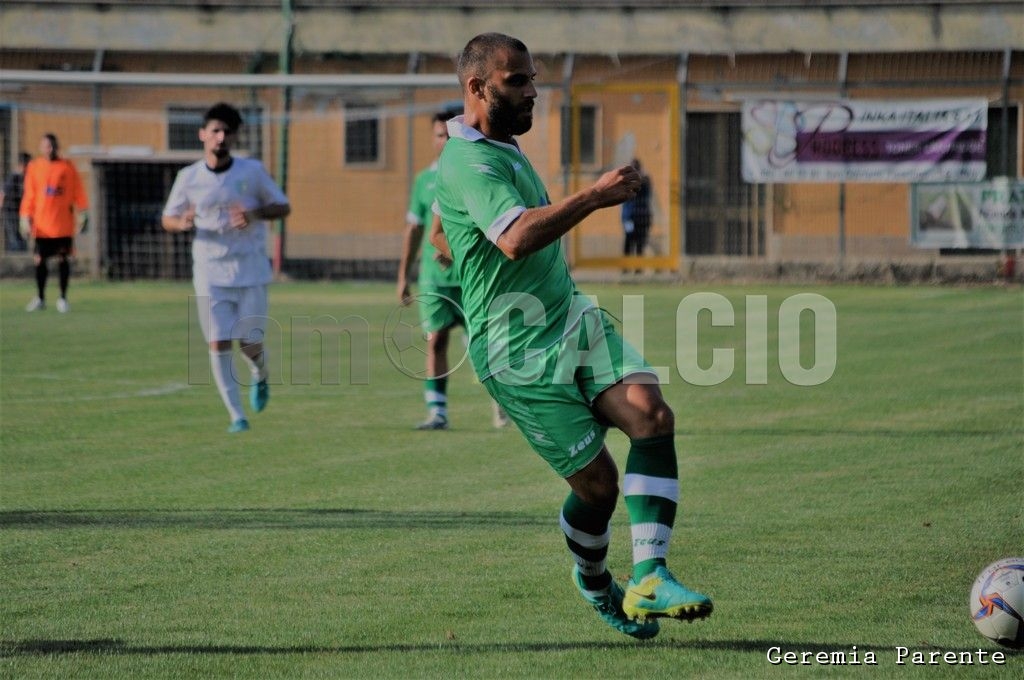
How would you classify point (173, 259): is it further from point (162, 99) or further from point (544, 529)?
point (544, 529)

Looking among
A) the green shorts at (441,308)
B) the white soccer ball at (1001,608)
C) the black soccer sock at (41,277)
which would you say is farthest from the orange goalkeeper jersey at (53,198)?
the white soccer ball at (1001,608)

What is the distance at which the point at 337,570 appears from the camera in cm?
648

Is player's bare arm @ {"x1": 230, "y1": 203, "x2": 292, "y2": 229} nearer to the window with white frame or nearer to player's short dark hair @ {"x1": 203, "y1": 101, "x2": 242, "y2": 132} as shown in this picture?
player's short dark hair @ {"x1": 203, "y1": 101, "x2": 242, "y2": 132}

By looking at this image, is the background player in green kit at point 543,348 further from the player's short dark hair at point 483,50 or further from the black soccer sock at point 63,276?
the black soccer sock at point 63,276

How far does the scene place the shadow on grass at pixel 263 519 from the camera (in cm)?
750

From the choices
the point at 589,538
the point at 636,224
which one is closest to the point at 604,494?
the point at 589,538

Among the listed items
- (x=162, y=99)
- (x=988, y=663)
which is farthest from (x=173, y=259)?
(x=988, y=663)

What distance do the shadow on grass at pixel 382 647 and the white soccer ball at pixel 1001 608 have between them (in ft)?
0.19

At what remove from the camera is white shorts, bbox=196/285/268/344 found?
1112cm

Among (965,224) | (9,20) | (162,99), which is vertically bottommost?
(965,224)

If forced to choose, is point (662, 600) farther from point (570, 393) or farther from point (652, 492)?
point (570, 393)

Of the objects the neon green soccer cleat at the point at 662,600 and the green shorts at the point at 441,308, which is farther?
the green shorts at the point at 441,308

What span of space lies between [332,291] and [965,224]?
10.0 metres

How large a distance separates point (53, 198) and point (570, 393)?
17894 millimetres
